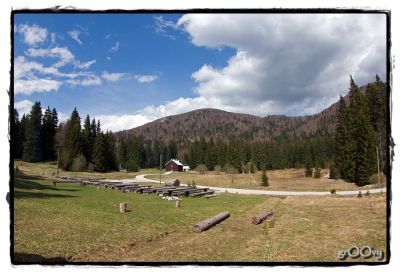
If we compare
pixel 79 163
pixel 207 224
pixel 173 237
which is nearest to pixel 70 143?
pixel 79 163

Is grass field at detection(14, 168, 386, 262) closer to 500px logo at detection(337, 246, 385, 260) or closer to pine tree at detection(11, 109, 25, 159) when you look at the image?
500px logo at detection(337, 246, 385, 260)

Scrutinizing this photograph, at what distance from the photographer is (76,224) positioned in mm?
15195

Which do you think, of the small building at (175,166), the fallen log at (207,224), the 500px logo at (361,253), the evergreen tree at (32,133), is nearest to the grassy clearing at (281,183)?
the fallen log at (207,224)

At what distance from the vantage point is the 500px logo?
7731 mm

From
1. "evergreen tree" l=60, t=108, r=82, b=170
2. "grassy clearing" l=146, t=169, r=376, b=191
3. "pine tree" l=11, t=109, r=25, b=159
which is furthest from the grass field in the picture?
"grassy clearing" l=146, t=169, r=376, b=191

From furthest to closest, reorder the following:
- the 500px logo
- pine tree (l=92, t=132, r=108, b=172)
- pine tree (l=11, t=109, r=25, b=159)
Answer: pine tree (l=92, t=132, r=108, b=172) → pine tree (l=11, t=109, r=25, b=159) → the 500px logo

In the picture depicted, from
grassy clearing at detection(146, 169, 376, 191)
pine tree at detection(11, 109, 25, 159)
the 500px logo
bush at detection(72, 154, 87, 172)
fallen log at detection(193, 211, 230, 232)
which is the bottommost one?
grassy clearing at detection(146, 169, 376, 191)

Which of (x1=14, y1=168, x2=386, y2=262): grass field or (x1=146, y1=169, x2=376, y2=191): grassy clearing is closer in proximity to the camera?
(x1=14, y1=168, x2=386, y2=262): grass field

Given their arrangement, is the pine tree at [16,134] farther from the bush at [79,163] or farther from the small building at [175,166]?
the small building at [175,166]

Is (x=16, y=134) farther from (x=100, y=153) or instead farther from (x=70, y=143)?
(x=100, y=153)
